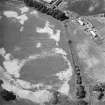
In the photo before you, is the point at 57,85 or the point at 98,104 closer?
the point at 98,104

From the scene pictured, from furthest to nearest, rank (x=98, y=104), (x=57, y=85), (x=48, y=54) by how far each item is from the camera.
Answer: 1. (x=48, y=54)
2. (x=57, y=85)
3. (x=98, y=104)

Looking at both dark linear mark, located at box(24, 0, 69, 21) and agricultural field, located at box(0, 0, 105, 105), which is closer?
agricultural field, located at box(0, 0, 105, 105)

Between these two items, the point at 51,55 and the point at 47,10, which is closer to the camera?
the point at 51,55

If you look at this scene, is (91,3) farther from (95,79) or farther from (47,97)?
(47,97)

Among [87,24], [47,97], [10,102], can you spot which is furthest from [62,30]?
[10,102]

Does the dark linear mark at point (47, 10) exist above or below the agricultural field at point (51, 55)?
above

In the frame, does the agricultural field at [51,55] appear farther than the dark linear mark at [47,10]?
No

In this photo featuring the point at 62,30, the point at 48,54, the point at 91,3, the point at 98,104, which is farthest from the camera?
the point at 91,3

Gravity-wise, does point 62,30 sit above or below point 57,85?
above

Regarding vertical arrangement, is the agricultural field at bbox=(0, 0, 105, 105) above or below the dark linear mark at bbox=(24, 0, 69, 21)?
below

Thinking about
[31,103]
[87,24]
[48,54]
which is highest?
[87,24]

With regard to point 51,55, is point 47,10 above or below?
above
